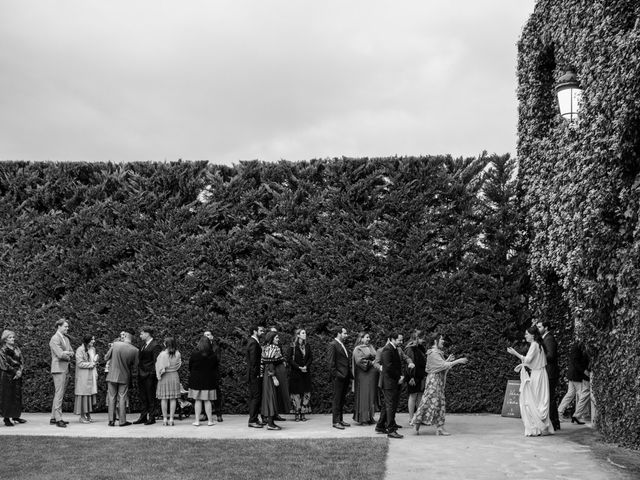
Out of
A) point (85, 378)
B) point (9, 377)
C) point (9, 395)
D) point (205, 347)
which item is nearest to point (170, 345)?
point (205, 347)

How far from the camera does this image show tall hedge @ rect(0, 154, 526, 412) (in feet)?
53.1

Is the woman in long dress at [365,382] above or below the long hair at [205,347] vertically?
below

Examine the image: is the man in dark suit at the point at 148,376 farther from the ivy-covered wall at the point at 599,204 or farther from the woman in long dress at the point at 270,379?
the ivy-covered wall at the point at 599,204

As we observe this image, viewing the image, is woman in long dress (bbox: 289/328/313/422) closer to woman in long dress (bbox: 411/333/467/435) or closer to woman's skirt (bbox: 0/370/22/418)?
woman in long dress (bbox: 411/333/467/435)

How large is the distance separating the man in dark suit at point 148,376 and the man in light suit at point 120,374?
0.60ft

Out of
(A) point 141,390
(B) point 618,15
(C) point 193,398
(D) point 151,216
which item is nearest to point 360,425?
(C) point 193,398

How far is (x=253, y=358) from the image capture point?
13.6 m

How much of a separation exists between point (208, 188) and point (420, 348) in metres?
6.33

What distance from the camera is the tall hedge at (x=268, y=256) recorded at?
16188mm

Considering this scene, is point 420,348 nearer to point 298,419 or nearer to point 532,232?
point 298,419

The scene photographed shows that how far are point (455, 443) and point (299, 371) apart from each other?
14.8 ft

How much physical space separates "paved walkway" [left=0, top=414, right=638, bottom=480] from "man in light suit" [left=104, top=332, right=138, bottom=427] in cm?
34

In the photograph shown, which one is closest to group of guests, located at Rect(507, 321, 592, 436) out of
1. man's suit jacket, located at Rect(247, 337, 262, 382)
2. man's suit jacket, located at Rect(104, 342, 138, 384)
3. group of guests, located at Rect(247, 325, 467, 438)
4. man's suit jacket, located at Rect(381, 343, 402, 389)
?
group of guests, located at Rect(247, 325, 467, 438)

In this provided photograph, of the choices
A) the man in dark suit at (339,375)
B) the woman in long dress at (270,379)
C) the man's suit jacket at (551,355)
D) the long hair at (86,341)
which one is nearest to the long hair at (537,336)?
the man's suit jacket at (551,355)
